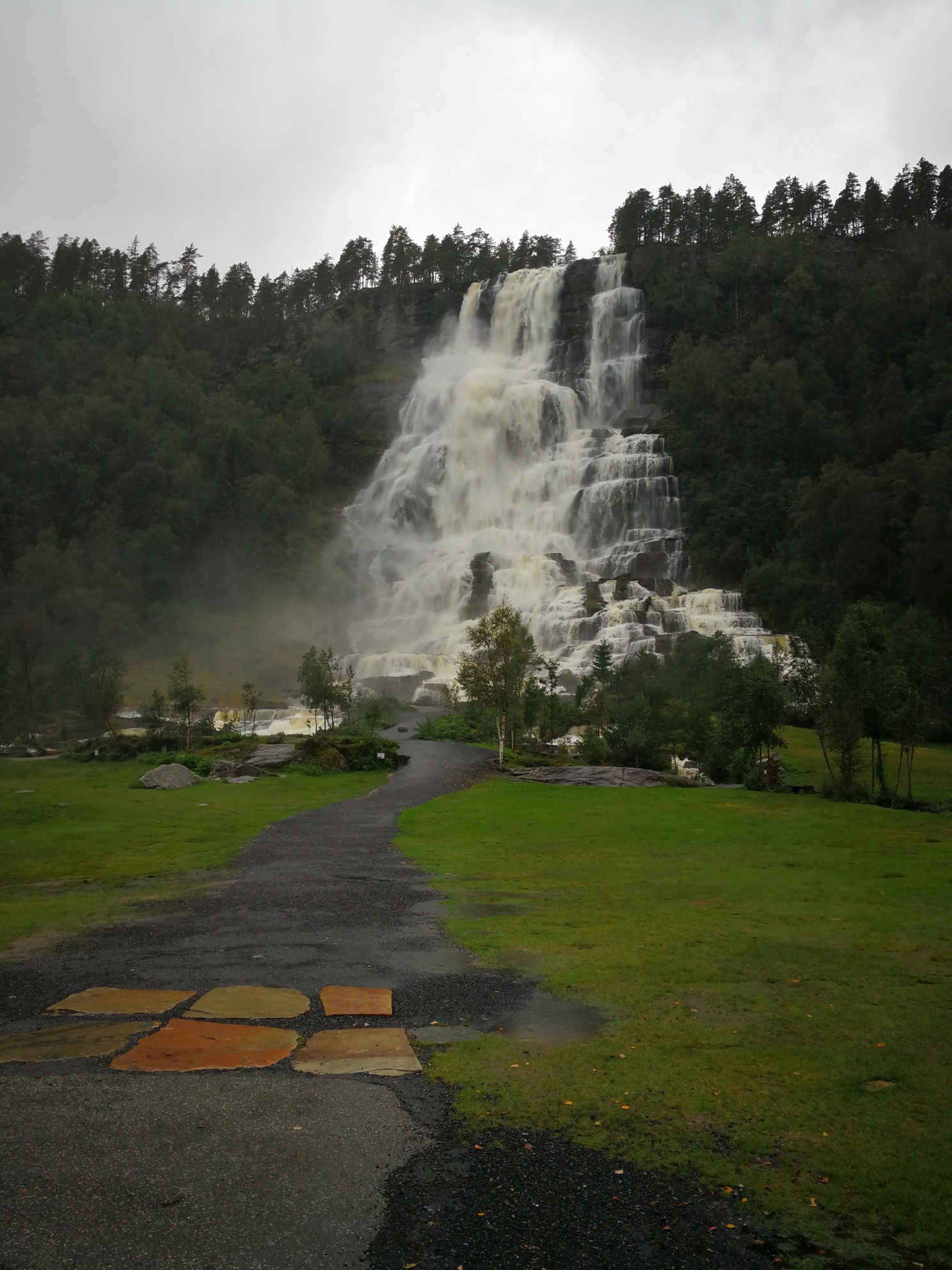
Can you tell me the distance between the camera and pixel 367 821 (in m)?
20.2

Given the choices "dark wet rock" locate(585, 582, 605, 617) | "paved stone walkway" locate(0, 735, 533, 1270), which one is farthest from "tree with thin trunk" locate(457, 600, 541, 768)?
"paved stone walkway" locate(0, 735, 533, 1270)

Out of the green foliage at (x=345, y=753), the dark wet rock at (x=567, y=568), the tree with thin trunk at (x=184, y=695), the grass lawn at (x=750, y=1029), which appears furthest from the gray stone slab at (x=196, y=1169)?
the dark wet rock at (x=567, y=568)

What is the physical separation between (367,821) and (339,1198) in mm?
16080

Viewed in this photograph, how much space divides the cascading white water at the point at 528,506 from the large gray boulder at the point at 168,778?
3148 cm

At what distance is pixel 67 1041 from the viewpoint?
20.0 ft

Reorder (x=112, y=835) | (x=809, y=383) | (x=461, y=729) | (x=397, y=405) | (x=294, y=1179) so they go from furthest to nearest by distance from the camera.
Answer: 1. (x=397, y=405)
2. (x=809, y=383)
3. (x=461, y=729)
4. (x=112, y=835)
5. (x=294, y=1179)

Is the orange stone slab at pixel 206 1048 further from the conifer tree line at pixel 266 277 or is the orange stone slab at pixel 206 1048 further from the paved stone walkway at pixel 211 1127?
the conifer tree line at pixel 266 277

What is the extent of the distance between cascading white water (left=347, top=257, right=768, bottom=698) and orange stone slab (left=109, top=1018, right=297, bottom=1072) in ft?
161

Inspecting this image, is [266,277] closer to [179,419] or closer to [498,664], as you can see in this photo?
[179,419]

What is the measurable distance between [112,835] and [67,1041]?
11.6 meters

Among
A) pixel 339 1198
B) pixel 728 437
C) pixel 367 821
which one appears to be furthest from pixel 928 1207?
pixel 728 437

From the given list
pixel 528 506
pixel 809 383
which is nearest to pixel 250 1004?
pixel 528 506

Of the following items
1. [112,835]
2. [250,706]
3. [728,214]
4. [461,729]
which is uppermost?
[728,214]

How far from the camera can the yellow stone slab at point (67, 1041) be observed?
5816 mm
